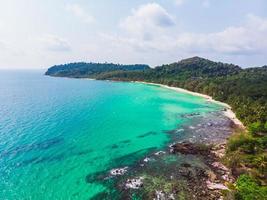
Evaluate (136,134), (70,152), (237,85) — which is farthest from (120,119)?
(237,85)

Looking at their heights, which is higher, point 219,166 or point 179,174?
point 219,166

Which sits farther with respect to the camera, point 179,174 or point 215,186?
point 179,174

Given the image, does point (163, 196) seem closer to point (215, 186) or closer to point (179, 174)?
point (179, 174)

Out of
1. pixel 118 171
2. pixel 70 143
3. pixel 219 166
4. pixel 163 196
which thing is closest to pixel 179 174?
pixel 163 196

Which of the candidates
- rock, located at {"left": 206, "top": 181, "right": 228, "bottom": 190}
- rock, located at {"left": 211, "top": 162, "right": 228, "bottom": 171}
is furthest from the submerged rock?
rock, located at {"left": 211, "top": 162, "right": 228, "bottom": 171}

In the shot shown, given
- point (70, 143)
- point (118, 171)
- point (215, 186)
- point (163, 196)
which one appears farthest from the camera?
point (70, 143)

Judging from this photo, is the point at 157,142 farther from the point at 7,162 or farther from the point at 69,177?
the point at 7,162

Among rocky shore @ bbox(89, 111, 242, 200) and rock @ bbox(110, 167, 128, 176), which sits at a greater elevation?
rocky shore @ bbox(89, 111, 242, 200)

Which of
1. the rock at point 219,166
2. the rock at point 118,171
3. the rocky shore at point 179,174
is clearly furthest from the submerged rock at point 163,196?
the rock at point 219,166

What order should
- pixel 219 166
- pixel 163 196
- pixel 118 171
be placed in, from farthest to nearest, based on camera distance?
pixel 219 166 < pixel 118 171 < pixel 163 196

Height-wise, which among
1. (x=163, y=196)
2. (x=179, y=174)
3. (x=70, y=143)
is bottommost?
(x=70, y=143)

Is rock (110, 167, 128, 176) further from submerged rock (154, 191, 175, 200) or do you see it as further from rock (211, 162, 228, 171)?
rock (211, 162, 228, 171)
